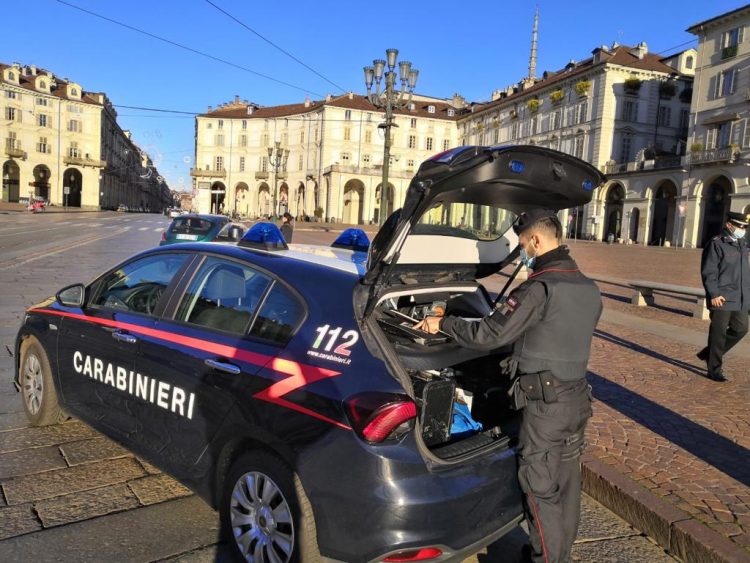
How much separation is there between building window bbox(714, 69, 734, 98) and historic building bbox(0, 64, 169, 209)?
78.1 meters

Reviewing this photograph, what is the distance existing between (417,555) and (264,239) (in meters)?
1.89

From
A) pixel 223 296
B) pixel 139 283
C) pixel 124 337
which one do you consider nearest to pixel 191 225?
pixel 139 283

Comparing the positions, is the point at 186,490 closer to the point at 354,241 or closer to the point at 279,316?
the point at 279,316

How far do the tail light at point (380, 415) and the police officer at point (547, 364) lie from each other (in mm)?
497

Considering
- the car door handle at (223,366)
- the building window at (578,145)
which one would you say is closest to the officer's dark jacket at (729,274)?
the car door handle at (223,366)

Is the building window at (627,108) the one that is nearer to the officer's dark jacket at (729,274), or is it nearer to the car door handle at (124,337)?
the officer's dark jacket at (729,274)

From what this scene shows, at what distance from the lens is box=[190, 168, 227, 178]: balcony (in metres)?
94.5

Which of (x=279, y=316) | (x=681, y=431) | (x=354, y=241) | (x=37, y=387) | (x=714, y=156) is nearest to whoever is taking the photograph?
(x=279, y=316)

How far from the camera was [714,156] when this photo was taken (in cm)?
4569

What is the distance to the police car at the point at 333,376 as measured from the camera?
7.40 feet

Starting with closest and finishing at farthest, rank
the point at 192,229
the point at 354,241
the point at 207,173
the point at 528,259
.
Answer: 1. the point at 528,259
2. the point at 354,241
3. the point at 192,229
4. the point at 207,173

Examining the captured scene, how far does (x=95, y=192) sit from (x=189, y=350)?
318ft

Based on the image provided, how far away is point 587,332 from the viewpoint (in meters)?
2.58

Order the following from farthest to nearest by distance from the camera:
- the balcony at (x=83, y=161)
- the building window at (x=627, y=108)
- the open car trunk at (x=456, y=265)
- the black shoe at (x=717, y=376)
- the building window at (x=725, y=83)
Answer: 1. the balcony at (x=83, y=161)
2. the building window at (x=627, y=108)
3. the building window at (x=725, y=83)
4. the black shoe at (x=717, y=376)
5. the open car trunk at (x=456, y=265)
